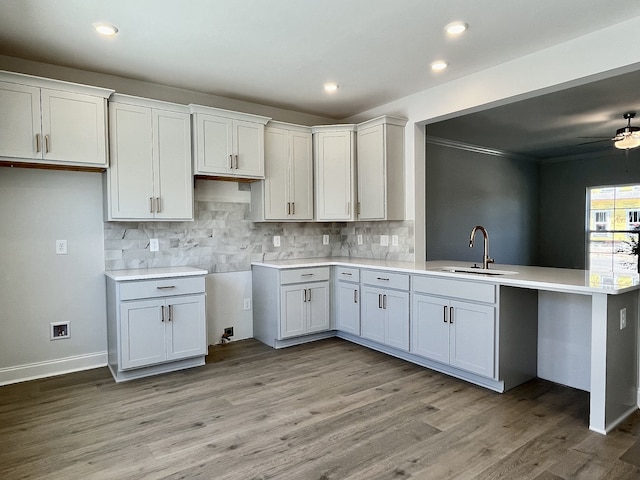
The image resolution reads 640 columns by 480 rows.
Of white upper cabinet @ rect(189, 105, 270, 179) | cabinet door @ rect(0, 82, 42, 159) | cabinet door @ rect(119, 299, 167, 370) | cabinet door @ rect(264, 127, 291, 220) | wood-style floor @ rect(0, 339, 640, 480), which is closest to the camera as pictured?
wood-style floor @ rect(0, 339, 640, 480)

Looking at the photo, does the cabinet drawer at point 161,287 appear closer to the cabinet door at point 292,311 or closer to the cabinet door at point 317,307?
the cabinet door at point 292,311

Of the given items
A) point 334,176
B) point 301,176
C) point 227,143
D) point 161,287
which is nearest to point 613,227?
point 334,176

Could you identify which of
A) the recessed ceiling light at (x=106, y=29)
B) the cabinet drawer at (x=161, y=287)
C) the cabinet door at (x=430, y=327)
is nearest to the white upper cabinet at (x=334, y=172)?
the cabinet door at (x=430, y=327)

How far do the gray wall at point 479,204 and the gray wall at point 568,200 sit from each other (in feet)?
0.75

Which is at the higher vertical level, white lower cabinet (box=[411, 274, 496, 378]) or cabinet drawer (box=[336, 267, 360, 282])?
cabinet drawer (box=[336, 267, 360, 282])

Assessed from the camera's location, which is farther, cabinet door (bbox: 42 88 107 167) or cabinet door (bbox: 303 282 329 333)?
cabinet door (bbox: 303 282 329 333)

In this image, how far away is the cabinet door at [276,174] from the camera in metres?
4.24

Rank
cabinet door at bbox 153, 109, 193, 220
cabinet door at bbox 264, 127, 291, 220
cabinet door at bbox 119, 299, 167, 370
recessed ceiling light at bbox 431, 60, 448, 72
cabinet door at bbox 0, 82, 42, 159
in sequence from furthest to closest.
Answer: cabinet door at bbox 264, 127, 291, 220 → cabinet door at bbox 153, 109, 193, 220 → recessed ceiling light at bbox 431, 60, 448, 72 → cabinet door at bbox 119, 299, 167, 370 → cabinet door at bbox 0, 82, 42, 159

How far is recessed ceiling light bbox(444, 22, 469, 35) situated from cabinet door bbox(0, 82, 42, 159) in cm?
301

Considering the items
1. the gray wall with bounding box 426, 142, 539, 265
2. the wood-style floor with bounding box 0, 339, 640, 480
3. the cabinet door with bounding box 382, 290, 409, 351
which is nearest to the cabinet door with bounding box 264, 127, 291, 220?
the cabinet door with bounding box 382, 290, 409, 351

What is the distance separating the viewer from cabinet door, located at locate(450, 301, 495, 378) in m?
2.92

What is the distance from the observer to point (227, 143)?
3867 mm

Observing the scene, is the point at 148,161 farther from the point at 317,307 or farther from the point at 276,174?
the point at 317,307

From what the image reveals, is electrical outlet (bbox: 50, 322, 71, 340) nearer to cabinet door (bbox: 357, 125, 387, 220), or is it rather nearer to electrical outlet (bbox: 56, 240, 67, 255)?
electrical outlet (bbox: 56, 240, 67, 255)
